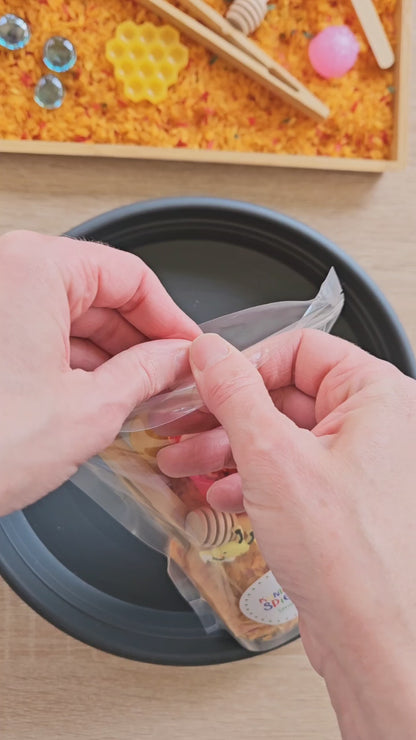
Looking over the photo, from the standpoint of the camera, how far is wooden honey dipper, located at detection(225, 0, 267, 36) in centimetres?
61

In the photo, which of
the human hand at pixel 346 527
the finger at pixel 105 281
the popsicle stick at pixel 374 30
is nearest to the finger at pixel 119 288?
the finger at pixel 105 281

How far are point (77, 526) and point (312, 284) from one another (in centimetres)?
31

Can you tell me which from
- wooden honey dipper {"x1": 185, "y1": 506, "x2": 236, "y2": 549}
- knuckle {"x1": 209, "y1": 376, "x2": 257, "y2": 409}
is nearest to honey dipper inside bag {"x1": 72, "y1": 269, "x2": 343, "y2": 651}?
wooden honey dipper {"x1": 185, "y1": 506, "x2": 236, "y2": 549}

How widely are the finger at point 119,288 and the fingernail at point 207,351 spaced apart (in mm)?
73

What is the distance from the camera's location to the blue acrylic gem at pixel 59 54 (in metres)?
0.60

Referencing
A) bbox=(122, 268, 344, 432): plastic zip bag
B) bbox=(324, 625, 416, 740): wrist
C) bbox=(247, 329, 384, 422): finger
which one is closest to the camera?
bbox=(324, 625, 416, 740): wrist

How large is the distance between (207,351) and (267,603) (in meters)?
0.24

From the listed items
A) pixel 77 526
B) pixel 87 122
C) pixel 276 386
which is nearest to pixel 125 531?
pixel 77 526

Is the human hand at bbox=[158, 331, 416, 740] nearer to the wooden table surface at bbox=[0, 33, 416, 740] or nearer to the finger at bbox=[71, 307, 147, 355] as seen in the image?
the finger at bbox=[71, 307, 147, 355]

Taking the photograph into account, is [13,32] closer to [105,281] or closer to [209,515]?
[105,281]

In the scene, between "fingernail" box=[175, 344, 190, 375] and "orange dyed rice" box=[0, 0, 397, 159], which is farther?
"orange dyed rice" box=[0, 0, 397, 159]

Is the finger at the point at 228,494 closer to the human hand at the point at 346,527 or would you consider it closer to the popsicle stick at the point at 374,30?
the human hand at the point at 346,527

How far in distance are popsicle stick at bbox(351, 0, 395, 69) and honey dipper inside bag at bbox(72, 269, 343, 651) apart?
24cm

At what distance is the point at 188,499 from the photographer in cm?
55
